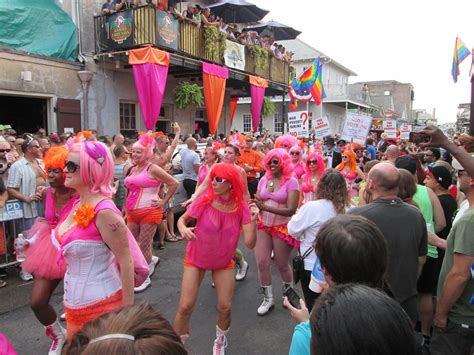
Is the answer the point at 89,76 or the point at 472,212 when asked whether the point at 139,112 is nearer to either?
the point at 89,76

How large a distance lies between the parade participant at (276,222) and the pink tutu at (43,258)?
2032mm

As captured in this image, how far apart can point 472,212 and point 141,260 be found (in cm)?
215

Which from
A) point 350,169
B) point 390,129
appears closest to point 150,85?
point 350,169

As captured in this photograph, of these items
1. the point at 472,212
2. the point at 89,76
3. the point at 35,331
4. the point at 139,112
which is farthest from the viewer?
the point at 139,112

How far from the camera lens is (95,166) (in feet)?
7.90

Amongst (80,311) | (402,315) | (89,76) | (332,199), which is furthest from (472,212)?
(89,76)

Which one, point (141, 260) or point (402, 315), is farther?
point (141, 260)

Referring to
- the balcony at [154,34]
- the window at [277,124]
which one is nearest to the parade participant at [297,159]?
the balcony at [154,34]

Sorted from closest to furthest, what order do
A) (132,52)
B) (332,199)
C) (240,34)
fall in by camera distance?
(332,199) < (132,52) < (240,34)

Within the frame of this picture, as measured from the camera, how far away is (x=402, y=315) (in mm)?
1049

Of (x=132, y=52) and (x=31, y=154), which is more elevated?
(x=132, y=52)

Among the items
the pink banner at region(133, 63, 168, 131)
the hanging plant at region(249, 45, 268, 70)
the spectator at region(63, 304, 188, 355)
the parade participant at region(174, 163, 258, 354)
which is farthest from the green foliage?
the spectator at region(63, 304, 188, 355)

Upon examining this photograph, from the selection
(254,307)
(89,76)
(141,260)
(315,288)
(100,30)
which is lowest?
(254,307)

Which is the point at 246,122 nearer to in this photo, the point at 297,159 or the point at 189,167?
the point at 189,167
